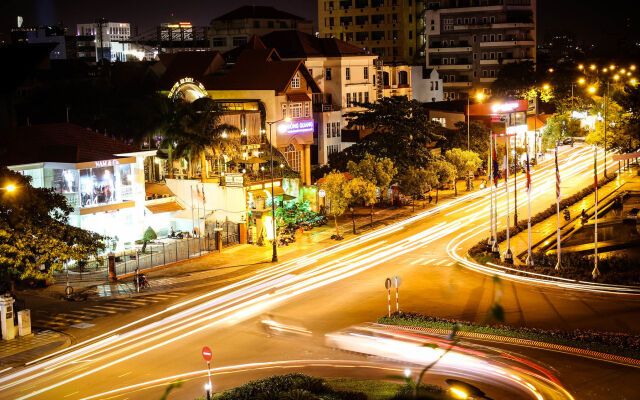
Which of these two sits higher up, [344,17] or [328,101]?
[344,17]

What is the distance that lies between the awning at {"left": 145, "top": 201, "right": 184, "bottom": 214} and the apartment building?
82.0 meters

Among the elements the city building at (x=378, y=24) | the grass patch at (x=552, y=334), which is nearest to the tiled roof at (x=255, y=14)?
the city building at (x=378, y=24)

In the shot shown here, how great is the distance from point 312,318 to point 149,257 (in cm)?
1744

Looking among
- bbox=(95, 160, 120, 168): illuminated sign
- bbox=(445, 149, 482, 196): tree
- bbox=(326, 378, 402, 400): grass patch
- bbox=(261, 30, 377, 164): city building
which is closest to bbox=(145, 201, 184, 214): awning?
bbox=(95, 160, 120, 168): illuminated sign

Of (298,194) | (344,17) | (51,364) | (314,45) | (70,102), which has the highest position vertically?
(344,17)

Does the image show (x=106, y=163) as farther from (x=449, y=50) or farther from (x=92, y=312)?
(x=449, y=50)

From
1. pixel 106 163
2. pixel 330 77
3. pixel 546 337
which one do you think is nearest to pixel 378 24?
pixel 330 77

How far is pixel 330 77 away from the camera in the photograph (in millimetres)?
83688

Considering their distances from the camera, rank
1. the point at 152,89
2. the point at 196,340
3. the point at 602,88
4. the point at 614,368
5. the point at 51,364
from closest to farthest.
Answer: the point at 614,368
the point at 51,364
the point at 196,340
the point at 152,89
the point at 602,88

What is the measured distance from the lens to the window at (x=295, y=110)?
6988 centimetres

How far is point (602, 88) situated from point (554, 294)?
7108 centimetres

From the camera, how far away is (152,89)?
80.1 metres

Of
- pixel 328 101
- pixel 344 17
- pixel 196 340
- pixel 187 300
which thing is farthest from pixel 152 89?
pixel 344 17

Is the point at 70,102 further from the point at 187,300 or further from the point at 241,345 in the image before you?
the point at 241,345
